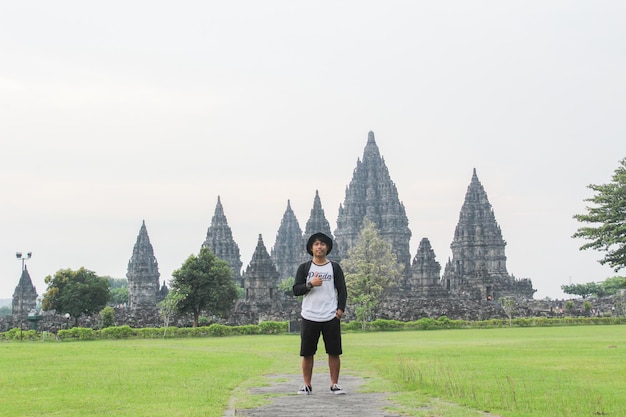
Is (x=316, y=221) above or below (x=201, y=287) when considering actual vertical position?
above

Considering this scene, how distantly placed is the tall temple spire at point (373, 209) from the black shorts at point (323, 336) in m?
96.1

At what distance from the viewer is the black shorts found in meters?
12.1

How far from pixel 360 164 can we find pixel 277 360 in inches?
3794

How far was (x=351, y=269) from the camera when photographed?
8250 centimetres

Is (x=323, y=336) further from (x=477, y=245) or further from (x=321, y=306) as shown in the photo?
(x=477, y=245)

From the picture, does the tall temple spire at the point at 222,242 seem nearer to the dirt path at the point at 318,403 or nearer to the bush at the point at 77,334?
the bush at the point at 77,334

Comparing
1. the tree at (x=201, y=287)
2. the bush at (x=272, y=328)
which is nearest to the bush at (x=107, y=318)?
the tree at (x=201, y=287)

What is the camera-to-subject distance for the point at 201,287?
60.4 metres

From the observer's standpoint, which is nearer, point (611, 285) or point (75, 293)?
point (75, 293)

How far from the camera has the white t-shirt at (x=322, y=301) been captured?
39.5ft

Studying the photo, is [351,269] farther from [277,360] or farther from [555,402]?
[555,402]

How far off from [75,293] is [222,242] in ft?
145

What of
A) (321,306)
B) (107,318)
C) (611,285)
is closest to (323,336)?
(321,306)

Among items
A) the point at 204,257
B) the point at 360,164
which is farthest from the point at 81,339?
the point at 360,164
